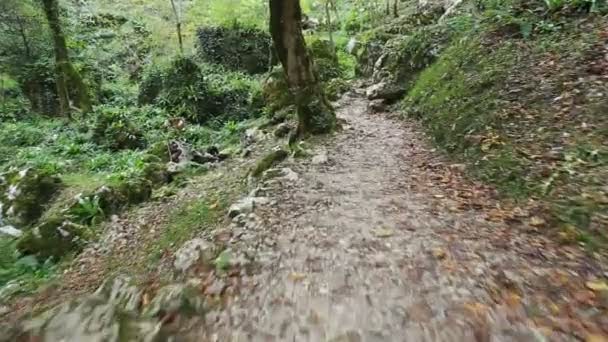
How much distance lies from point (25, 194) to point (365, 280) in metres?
7.70

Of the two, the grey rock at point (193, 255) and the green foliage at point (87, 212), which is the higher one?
the grey rock at point (193, 255)

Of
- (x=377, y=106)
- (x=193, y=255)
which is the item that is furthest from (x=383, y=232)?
(x=377, y=106)

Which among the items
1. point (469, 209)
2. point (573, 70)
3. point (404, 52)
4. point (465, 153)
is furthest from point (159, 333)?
point (404, 52)

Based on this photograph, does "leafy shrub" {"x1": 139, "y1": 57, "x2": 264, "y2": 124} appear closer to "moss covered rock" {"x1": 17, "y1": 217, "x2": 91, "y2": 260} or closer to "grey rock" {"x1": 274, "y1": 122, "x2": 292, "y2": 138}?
"grey rock" {"x1": 274, "y1": 122, "x2": 292, "y2": 138}

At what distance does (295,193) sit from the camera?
5.27 m

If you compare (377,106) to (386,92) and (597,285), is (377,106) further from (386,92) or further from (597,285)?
(597,285)

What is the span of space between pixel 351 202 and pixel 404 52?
7108mm

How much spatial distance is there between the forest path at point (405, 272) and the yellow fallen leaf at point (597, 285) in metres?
0.04

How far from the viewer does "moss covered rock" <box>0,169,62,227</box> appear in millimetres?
7988

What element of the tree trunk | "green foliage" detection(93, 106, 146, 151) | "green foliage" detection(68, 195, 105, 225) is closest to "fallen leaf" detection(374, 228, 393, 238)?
the tree trunk

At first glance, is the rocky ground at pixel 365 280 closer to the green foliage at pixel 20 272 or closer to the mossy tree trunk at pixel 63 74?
the green foliage at pixel 20 272

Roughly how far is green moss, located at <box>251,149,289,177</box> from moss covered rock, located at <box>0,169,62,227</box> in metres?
4.52

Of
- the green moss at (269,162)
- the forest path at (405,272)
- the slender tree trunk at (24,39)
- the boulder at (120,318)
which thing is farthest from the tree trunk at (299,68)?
the slender tree trunk at (24,39)

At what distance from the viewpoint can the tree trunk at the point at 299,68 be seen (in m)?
7.02
